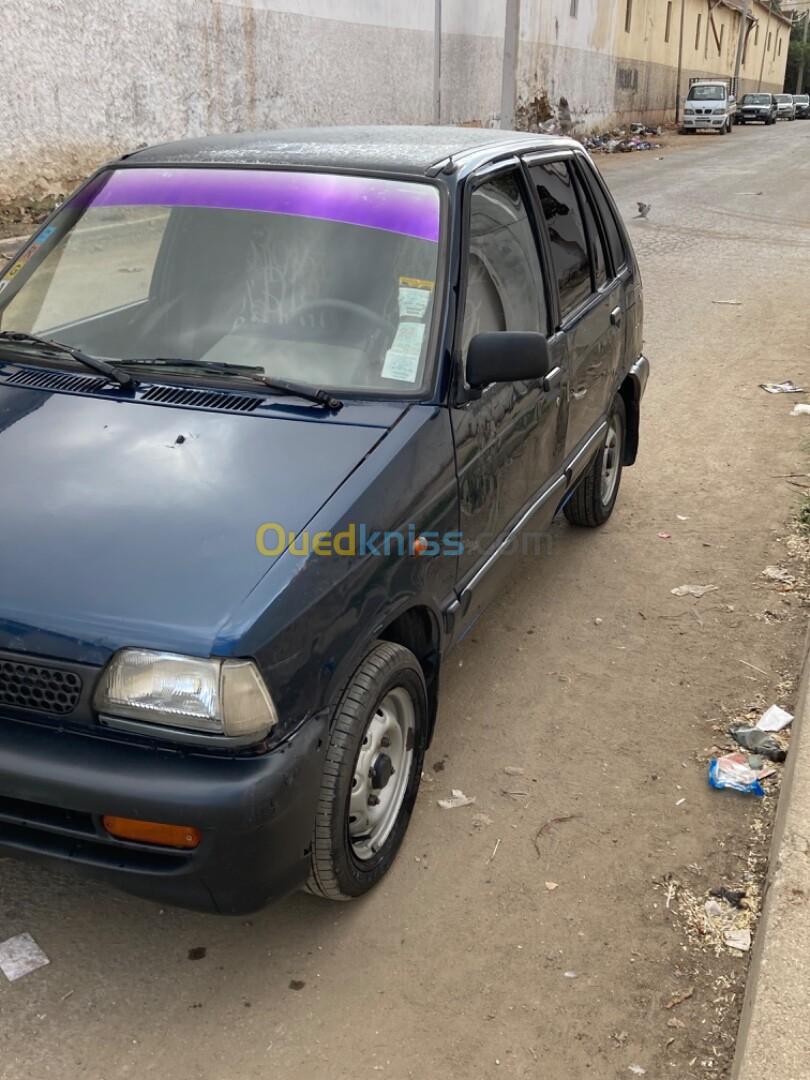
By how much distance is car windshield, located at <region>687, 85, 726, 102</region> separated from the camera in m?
44.1

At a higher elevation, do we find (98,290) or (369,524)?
(98,290)

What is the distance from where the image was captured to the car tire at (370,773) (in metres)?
2.54

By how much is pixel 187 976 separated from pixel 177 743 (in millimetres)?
793

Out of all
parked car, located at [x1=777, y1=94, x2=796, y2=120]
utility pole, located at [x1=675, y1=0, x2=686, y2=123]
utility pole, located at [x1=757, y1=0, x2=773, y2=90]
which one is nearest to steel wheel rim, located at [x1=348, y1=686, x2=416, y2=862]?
utility pole, located at [x1=675, y1=0, x2=686, y2=123]

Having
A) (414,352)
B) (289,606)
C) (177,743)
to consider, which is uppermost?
(414,352)

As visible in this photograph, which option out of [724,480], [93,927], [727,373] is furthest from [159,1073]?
[727,373]

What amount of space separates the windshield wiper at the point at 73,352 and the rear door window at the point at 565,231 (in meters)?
1.83

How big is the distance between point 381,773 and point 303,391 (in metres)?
1.11

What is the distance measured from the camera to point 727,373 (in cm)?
841

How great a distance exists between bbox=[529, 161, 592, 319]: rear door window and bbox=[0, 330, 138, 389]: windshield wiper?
1831 mm

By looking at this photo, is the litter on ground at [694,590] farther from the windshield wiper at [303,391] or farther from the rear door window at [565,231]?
the windshield wiper at [303,391]

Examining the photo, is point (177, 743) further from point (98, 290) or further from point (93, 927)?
point (98, 290)

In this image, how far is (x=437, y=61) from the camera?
25.7 m

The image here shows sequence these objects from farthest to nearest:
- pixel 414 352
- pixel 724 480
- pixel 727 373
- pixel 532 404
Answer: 1. pixel 727 373
2. pixel 724 480
3. pixel 532 404
4. pixel 414 352
